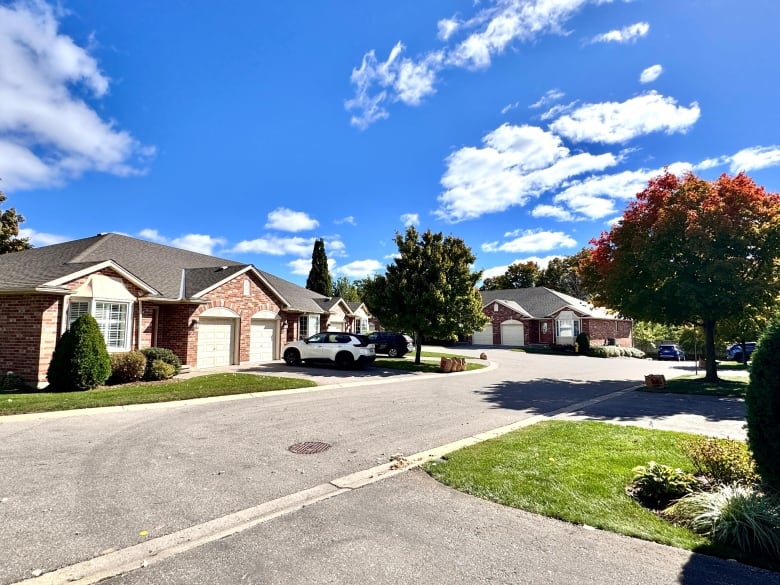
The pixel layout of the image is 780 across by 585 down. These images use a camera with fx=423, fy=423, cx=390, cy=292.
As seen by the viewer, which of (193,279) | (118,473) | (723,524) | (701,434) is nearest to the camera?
(723,524)

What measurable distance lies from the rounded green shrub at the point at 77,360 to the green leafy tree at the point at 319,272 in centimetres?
3298

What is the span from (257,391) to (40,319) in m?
6.81

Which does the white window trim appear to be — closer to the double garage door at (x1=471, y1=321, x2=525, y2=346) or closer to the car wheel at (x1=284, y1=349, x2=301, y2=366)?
the car wheel at (x1=284, y1=349, x2=301, y2=366)

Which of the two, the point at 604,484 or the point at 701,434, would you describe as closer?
the point at 604,484

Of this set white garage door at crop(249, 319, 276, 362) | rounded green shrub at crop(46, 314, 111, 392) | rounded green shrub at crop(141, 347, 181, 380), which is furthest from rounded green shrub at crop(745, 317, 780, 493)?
white garage door at crop(249, 319, 276, 362)

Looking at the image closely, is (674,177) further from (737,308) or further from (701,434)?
(701,434)

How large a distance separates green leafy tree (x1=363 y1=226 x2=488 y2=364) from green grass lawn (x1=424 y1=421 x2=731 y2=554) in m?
12.4

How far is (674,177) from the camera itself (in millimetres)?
17516

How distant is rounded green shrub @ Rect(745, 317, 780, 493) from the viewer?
424 cm

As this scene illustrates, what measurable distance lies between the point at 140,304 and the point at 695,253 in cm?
2088

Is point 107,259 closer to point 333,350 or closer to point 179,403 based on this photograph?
point 179,403

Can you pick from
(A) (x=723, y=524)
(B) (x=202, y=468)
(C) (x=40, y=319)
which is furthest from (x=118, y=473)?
(C) (x=40, y=319)

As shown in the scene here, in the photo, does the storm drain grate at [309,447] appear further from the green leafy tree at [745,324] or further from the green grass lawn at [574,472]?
the green leafy tree at [745,324]

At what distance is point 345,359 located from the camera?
20797 millimetres
